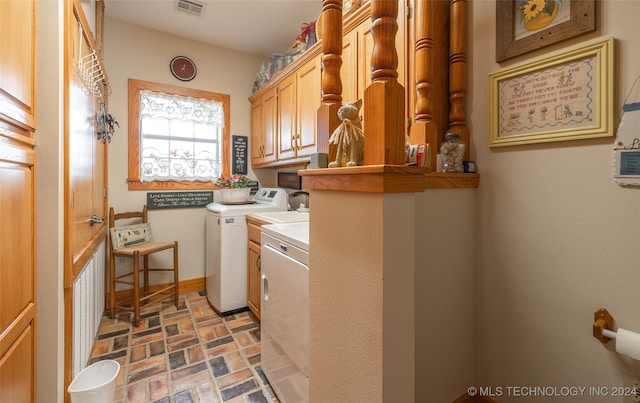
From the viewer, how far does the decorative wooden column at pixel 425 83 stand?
1.14m

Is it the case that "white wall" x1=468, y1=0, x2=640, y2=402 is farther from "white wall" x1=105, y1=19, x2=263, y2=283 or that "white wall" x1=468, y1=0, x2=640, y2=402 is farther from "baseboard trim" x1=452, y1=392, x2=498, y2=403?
"white wall" x1=105, y1=19, x2=263, y2=283

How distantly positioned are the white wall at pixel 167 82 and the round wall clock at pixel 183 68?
1.5 inches

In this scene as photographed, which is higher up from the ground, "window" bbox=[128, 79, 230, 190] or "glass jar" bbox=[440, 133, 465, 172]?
"window" bbox=[128, 79, 230, 190]

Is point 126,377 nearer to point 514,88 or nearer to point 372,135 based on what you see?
point 372,135

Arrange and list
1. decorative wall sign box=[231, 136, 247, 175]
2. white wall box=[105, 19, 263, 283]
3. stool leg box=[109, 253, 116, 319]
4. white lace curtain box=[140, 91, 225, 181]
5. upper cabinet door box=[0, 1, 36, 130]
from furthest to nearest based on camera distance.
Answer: decorative wall sign box=[231, 136, 247, 175] < white lace curtain box=[140, 91, 225, 181] < white wall box=[105, 19, 263, 283] < stool leg box=[109, 253, 116, 319] < upper cabinet door box=[0, 1, 36, 130]

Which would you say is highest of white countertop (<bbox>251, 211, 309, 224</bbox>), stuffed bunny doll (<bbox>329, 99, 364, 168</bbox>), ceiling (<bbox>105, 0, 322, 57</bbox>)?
ceiling (<bbox>105, 0, 322, 57</bbox>)

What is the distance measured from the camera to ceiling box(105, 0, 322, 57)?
92.2 inches

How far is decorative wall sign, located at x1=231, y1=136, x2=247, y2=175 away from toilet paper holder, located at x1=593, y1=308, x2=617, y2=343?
10.0 feet

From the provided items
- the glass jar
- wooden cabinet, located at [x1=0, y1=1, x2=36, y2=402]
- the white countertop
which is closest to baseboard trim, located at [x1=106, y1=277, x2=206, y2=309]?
the white countertop

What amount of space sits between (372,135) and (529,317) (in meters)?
1.01

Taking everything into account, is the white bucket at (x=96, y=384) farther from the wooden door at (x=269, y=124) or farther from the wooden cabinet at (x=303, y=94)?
the wooden door at (x=269, y=124)

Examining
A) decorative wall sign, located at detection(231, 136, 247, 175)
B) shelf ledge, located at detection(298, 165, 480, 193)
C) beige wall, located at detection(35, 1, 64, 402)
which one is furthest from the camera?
decorative wall sign, located at detection(231, 136, 247, 175)

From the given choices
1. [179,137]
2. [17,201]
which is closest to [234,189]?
[179,137]

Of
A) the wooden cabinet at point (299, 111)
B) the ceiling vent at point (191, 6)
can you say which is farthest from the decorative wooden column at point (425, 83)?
the ceiling vent at point (191, 6)
